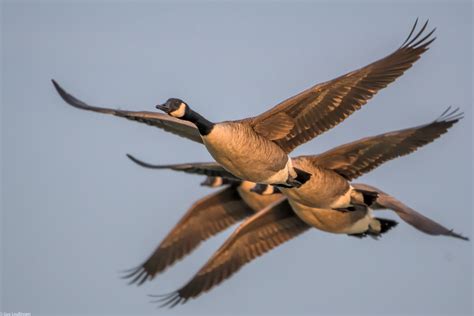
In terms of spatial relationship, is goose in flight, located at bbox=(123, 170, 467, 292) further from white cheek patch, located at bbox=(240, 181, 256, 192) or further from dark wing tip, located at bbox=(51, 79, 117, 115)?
dark wing tip, located at bbox=(51, 79, 117, 115)

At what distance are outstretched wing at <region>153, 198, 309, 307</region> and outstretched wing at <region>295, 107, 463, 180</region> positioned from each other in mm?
1756

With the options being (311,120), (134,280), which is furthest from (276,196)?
(311,120)

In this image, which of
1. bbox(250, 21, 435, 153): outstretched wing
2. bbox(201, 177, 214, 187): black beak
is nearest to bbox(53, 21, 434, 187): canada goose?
bbox(250, 21, 435, 153): outstretched wing

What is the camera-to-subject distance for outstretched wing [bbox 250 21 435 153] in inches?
550

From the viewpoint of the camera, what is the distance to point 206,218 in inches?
736

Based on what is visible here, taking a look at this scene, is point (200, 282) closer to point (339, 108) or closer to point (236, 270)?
point (236, 270)

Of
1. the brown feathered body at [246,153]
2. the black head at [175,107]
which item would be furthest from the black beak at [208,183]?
the black head at [175,107]

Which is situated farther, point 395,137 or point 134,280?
point 134,280

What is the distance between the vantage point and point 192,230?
18656mm

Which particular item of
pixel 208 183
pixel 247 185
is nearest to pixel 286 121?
pixel 247 185

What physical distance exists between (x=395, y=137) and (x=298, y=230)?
102 inches

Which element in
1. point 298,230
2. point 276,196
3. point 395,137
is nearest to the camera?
point 395,137

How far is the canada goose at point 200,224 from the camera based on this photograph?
18.6 meters

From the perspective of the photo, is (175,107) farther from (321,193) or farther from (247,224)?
(247,224)
